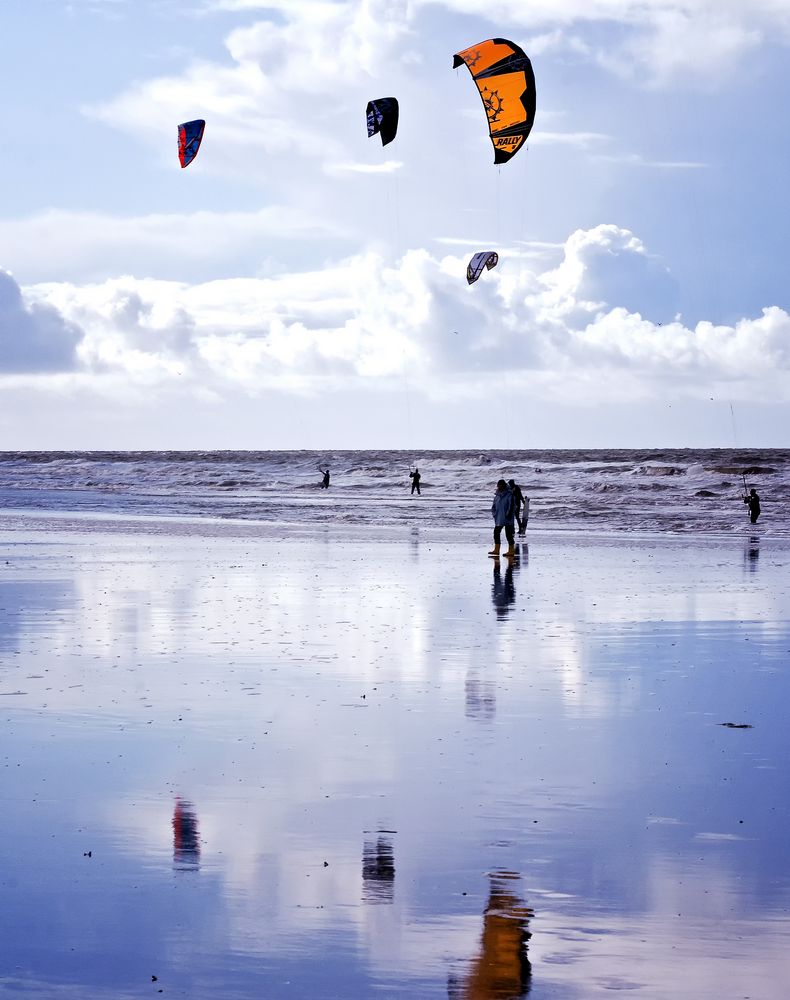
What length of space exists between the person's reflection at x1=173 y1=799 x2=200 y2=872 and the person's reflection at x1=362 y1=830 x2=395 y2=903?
0.82m

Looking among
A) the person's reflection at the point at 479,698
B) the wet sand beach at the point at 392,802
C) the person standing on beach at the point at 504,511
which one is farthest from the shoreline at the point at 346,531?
the person's reflection at the point at 479,698

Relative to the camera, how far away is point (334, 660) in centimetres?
1361

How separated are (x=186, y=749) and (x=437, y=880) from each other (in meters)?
3.30

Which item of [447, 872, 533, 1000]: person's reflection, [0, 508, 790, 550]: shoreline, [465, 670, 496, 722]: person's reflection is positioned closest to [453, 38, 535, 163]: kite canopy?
[0, 508, 790, 550]: shoreline

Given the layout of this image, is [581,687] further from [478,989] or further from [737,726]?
[478,989]

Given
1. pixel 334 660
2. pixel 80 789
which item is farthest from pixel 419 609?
pixel 80 789

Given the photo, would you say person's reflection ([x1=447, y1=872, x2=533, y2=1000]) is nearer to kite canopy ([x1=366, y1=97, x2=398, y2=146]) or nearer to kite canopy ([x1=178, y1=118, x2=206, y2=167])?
kite canopy ([x1=366, y1=97, x2=398, y2=146])

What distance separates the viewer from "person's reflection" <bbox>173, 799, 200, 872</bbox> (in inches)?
272

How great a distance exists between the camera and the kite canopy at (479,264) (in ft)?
171

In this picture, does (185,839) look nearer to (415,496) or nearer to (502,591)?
(502,591)

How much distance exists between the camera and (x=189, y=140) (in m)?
46.7

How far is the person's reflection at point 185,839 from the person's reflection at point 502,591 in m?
10.0

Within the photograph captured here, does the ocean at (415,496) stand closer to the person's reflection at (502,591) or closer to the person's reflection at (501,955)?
the person's reflection at (502,591)

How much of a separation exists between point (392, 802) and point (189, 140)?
41.3 meters
